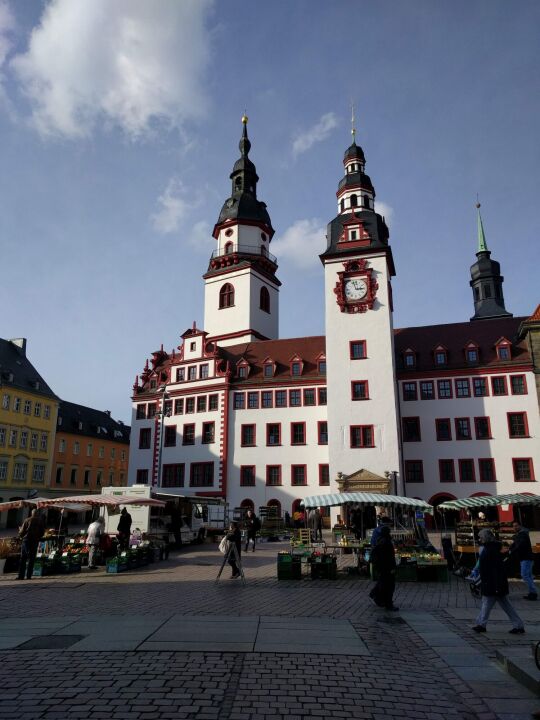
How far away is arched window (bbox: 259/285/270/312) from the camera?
186 ft

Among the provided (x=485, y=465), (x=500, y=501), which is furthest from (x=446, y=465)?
(x=500, y=501)

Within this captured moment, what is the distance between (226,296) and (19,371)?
21.9 metres

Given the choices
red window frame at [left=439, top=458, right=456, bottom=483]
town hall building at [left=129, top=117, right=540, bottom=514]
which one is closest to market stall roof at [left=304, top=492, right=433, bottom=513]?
town hall building at [left=129, top=117, right=540, bottom=514]

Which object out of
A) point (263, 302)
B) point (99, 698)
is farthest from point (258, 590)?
point (263, 302)

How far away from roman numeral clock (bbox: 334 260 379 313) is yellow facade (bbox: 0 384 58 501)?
32.2 m

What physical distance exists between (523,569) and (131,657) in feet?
33.6

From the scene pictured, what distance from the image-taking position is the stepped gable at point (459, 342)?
4253 centimetres

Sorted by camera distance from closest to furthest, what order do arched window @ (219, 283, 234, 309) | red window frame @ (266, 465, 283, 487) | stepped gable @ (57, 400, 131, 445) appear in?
red window frame @ (266, 465, 283, 487)
arched window @ (219, 283, 234, 309)
stepped gable @ (57, 400, 131, 445)

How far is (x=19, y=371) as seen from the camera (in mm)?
56156

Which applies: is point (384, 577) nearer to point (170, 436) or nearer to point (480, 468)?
point (480, 468)

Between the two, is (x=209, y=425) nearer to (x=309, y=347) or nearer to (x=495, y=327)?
(x=309, y=347)

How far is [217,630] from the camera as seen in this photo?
9.74 meters

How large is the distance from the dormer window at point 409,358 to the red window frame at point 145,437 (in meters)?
22.8

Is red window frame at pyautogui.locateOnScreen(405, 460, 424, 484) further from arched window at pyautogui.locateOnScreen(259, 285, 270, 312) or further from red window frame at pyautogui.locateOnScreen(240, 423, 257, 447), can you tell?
arched window at pyautogui.locateOnScreen(259, 285, 270, 312)
